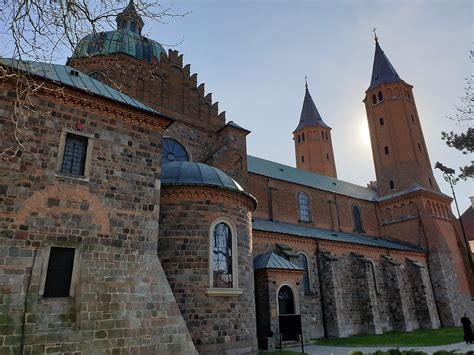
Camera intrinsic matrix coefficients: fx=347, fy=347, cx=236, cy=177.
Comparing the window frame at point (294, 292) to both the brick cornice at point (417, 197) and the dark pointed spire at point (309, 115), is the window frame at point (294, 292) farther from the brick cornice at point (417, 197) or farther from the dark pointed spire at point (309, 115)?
the dark pointed spire at point (309, 115)

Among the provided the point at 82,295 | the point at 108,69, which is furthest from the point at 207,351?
the point at 108,69

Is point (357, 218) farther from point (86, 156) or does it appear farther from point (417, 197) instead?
point (86, 156)

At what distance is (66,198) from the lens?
29.6 feet

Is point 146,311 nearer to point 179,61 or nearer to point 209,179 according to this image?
point 209,179

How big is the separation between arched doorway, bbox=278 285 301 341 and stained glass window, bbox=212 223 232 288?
16.1 feet

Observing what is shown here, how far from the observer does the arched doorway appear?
1620 centimetres

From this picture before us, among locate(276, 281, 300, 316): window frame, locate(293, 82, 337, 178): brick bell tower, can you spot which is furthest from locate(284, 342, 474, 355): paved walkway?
locate(293, 82, 337, 178): brick bell tower

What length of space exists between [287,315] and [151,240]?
8.87 metres

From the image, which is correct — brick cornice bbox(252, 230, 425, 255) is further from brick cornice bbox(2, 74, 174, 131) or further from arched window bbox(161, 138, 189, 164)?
brick cornice bbox(2, 74, 174, 131)

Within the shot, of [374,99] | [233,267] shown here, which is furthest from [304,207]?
[374,99]

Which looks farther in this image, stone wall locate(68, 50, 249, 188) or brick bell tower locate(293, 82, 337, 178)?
brick bell tower locate(293, 82, 337, 178)

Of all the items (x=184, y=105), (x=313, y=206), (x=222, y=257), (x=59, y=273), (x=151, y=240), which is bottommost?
(x=59, y=273)

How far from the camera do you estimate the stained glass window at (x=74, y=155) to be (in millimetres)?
9461

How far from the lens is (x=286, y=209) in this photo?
89.1 feet
